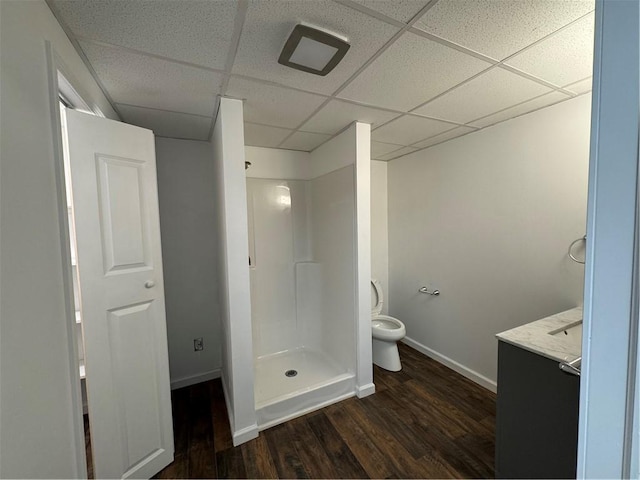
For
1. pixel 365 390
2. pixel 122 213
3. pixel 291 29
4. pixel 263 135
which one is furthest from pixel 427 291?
pixel 122 213

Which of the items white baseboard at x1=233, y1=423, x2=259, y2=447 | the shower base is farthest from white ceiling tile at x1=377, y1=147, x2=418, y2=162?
white baseboard at x1=233, y1=423, x2=259, y2=447

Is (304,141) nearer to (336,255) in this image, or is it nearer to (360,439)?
(336,255)

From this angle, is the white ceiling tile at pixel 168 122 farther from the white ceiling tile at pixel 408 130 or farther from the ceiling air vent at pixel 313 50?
the white ceiling tile at pixel 408 130

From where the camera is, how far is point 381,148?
8.80 ft

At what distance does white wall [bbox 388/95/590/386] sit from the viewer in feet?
5.75

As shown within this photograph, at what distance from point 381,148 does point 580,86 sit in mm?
1474

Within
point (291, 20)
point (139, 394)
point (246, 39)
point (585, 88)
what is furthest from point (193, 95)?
point (585, 88)

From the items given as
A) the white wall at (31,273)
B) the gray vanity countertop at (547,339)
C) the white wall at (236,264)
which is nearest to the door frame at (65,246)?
the white wall at (31,273)

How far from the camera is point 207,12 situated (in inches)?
36.2

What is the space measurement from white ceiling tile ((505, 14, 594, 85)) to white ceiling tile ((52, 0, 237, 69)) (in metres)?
1.34

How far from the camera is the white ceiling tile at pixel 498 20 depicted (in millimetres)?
922

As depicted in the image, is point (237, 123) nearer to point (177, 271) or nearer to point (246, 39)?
point (246, 39)

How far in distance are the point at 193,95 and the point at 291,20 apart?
0.85 meters

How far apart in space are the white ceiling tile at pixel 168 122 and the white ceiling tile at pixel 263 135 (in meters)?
0.31
